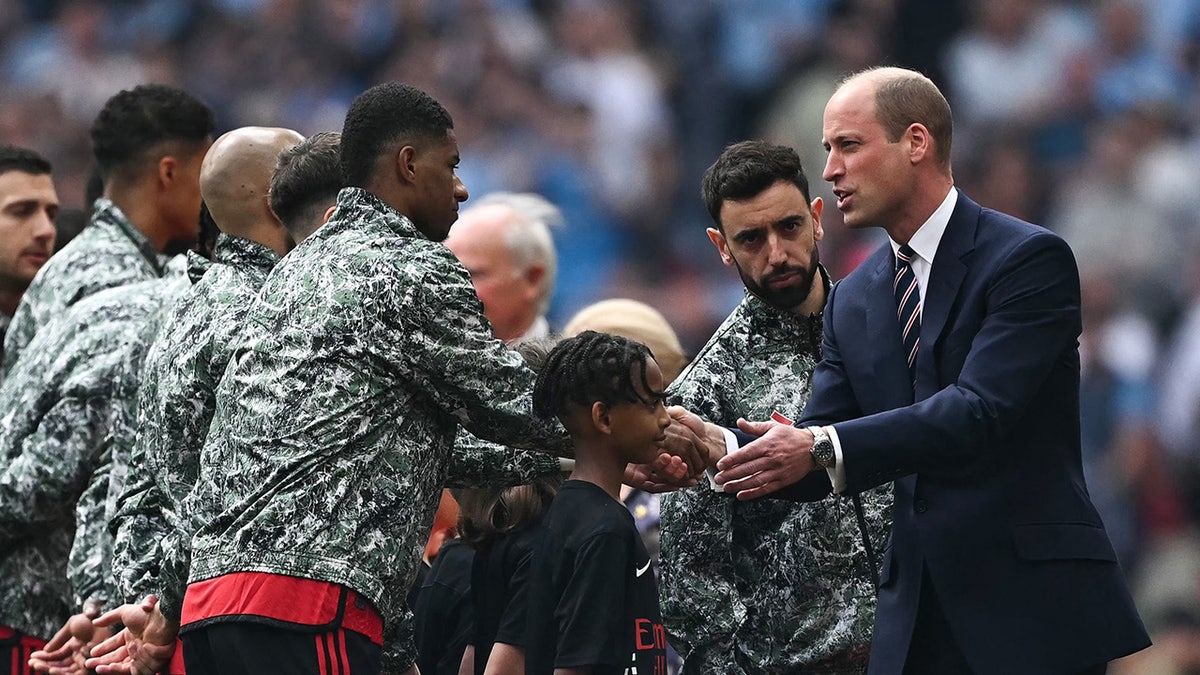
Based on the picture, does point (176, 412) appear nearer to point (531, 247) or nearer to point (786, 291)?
point (786, 291)

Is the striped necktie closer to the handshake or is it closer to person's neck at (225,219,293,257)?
the handshake

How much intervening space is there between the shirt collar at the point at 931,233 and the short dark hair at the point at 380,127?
1116 mm

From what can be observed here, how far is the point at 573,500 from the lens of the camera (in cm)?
432

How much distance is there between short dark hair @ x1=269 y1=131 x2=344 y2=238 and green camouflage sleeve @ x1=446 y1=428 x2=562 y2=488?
681 mm

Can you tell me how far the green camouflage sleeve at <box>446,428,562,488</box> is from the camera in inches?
178

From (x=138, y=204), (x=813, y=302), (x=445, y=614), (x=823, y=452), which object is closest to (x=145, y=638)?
(x=445, y=614)

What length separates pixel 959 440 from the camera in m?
3.96

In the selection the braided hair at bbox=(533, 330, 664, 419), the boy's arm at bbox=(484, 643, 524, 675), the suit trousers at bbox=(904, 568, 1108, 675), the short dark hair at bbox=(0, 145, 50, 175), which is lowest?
the suit trousers at bbox=(904, 568, 1108, 675)

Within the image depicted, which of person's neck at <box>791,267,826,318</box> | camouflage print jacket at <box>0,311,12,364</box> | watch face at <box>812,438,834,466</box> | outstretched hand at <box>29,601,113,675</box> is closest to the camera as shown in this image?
watch face at <box>812,438,834,466</box>

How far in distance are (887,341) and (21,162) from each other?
3.76 meters

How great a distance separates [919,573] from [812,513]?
0.63 meters

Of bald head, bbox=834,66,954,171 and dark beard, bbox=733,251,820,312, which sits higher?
bald head, bbox=834,66,954,171

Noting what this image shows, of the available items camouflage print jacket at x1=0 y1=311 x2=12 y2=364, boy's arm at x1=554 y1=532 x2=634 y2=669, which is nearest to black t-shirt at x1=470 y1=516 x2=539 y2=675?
boy's arm at x1=554 y1=532 x2=634 y2=669

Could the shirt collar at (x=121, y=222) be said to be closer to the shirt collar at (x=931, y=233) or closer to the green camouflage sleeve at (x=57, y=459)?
the green camouflage sleeve at (x=57, y=459)
